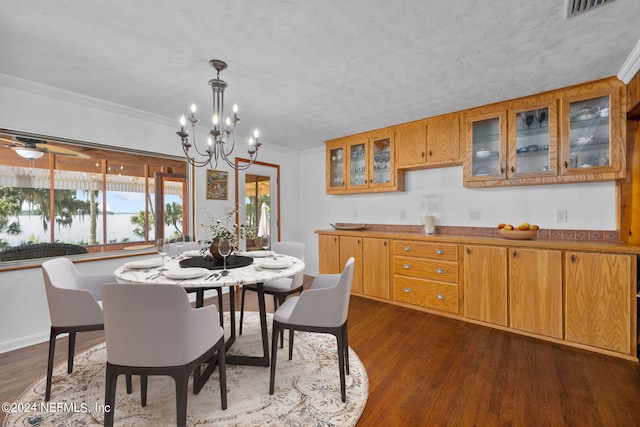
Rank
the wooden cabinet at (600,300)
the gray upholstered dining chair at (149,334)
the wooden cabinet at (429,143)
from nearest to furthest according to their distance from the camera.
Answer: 1. the gray upholstered dining chair at (149,334)
2. the wooden cabinet at (600,300)
3. the wooden cabinet at (429,143)

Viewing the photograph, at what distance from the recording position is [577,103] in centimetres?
269

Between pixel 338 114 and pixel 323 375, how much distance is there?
2768 millimetres

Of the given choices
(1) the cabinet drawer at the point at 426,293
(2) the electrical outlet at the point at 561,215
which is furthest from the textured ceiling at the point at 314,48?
(1) the cabinet drawer at the point at 426,293

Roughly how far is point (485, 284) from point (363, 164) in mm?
2271

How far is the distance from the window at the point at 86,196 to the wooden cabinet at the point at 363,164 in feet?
7.38

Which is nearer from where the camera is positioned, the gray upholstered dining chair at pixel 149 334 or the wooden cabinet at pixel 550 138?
the gray upholstered dining chair at pixel 149 334

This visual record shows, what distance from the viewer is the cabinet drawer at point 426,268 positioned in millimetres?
3145

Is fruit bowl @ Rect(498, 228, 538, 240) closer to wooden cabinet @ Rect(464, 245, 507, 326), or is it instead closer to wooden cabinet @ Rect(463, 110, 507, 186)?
wooden cabinet @ Rect(464, 245, 507, 326)

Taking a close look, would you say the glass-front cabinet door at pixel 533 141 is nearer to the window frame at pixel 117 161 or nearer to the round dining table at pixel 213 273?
the round dining table at pixel 213 273

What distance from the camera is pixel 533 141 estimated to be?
9.61 feet

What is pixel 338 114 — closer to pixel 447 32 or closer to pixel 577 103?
pixel 447 32

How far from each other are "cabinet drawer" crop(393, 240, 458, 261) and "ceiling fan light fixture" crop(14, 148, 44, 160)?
12.7ft

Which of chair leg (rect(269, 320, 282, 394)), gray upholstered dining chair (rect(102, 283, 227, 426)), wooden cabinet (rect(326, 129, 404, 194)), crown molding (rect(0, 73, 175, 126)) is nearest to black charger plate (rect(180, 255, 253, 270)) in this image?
chair leg (rect(269, 320, 282, 394))

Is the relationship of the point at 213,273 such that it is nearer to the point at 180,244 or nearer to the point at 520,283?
the point at 180,244
